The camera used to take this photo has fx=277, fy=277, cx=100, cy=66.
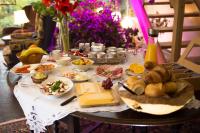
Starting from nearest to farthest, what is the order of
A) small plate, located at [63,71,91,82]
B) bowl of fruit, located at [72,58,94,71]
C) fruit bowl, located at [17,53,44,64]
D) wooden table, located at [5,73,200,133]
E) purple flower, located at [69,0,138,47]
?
wooden table, located at [5,73,200,133] → small plate, located at [63,71,91,82] → bowl of fruit, located at [72,58,94,71] → fruit bowl, located at [17,53,44,64] → purple flower, located at [69,0,138,47]

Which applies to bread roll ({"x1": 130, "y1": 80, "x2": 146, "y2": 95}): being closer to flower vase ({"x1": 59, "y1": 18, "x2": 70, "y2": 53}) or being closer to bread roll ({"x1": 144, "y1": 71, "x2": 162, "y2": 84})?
bread roll ({"x1": 144, "y1": 71, "x2": 162, "y2": 84})

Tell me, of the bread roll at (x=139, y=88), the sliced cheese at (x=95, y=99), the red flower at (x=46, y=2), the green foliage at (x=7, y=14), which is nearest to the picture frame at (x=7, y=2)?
the green foliage at (x=7, y=14)

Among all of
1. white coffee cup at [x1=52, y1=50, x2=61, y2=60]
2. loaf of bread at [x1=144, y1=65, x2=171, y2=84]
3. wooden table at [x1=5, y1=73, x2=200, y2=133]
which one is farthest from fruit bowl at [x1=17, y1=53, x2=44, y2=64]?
loaf of bread at [x1=144, y1=65, x2=171, y2=84]

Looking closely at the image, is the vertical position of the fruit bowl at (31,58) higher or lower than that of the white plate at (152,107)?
higher

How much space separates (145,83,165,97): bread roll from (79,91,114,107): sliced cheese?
0.17 m

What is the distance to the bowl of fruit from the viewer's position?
1.74 m

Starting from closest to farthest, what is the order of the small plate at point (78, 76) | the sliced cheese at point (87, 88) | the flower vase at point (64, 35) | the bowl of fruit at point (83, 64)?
the sliced cheese at point (87, 88), the small plate at point (78, 76), the bowl of fruit at point (83, 64), the flower vase at point (64, 35)

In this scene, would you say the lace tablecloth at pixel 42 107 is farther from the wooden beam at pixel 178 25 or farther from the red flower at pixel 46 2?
the wooden beam at pixel 178 25

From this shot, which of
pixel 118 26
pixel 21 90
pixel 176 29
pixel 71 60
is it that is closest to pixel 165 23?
pixel 176 29

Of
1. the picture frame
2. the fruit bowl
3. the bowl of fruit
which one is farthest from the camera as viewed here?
the picture frame

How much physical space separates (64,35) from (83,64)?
38 cm

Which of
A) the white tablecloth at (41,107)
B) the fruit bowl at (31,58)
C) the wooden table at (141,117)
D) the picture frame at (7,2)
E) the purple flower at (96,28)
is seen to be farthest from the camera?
the picture frame at (7,2)

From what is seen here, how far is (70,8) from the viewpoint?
1.84 meters

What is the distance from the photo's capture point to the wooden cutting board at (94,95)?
1.26 metres
